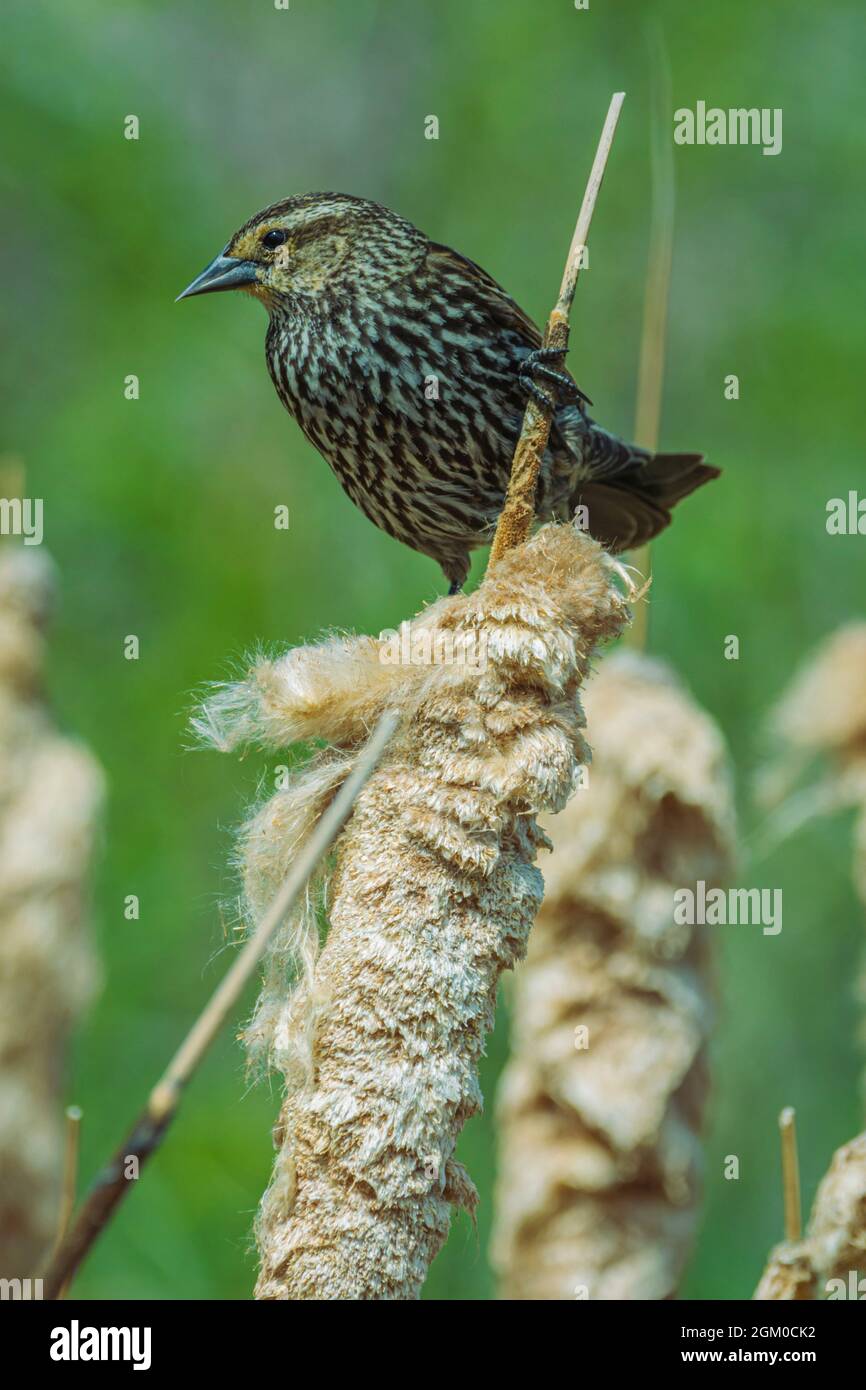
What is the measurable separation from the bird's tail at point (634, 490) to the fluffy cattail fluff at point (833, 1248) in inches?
94.7

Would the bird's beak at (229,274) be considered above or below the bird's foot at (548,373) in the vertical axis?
above

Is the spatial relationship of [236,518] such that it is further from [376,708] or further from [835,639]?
[376,708]

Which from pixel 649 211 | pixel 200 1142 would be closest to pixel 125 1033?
pixel 200 1142

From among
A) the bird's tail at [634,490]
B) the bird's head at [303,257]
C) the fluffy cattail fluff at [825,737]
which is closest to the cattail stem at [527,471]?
the bird's head at [303,257]

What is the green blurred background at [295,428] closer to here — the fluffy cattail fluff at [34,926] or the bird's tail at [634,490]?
the bird's tail at [634,490]

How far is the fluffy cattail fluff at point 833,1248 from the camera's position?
2.08 meters

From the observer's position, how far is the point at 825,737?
3.85m

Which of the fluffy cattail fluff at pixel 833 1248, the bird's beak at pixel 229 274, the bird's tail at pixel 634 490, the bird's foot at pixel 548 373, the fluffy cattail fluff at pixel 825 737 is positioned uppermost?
the bird's beak at pixel 229 274

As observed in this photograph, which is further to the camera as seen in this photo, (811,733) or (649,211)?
(649,211)

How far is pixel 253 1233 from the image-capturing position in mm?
2002

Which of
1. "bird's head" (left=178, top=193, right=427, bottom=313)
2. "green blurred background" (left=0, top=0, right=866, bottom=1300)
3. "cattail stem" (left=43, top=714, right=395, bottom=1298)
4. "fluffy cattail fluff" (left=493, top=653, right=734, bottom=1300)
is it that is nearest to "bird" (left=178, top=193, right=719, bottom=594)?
"bird's head" (left=178, top=193, right=427, bottom=313)

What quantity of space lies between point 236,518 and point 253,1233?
14.0 ft

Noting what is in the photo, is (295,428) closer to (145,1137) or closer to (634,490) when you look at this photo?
(634,490)

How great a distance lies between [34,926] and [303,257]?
167 cm
